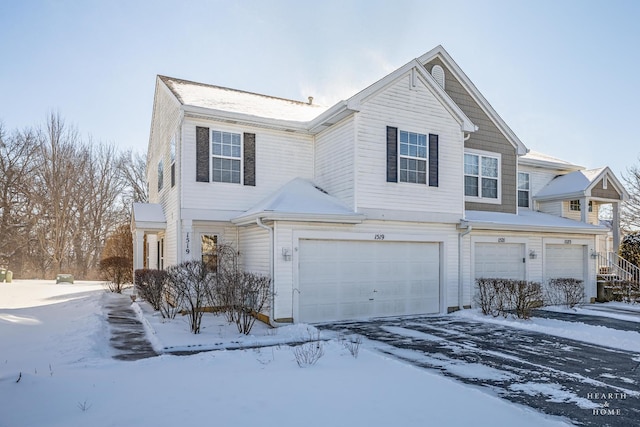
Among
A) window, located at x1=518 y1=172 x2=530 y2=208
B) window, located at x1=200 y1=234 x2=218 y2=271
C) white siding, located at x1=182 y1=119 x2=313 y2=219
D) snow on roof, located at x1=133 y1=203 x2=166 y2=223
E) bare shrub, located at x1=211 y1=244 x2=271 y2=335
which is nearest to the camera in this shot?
bare shrub, located at x1=211 y1=244 x2=271 y2=335

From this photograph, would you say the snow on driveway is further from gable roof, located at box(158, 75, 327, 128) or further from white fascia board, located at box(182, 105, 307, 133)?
gable roof, located at box(158, 75, 327, 128)

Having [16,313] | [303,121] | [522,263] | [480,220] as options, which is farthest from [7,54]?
[522,263]

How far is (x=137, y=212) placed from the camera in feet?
48.5

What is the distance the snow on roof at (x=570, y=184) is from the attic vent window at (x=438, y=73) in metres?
6.75

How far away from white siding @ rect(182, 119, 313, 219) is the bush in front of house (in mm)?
6193

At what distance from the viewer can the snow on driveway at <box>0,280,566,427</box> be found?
4.69 meters

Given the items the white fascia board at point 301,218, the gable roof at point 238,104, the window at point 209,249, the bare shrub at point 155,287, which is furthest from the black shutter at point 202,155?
the bare shrub at point 155,287

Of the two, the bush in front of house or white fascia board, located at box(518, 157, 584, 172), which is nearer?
the bush in front of house

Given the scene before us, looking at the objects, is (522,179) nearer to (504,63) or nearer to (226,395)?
(504,63)

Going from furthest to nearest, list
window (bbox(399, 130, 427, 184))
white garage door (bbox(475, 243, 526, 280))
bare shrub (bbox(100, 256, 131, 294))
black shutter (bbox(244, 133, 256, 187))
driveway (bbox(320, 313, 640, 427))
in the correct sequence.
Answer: bare shrub (bbox(100, 256, 131, 294)) < white garage door (bbox(475, 243, 526, 280)) < black shutter (bbox(244, 133, 256, 187)) < window (bbox(399, 130, 427, 184)) < driveway (bbox(320, 313, 640, 427))

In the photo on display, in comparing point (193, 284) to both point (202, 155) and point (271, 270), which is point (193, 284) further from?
point (202, 155)

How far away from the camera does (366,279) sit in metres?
12.0

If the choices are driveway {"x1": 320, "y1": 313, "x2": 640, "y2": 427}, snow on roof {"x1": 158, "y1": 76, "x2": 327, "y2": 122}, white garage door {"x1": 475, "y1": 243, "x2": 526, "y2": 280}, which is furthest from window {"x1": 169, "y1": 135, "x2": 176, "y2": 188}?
white garage door {"x1": 475, "y1": 243, "x2": 526, "y2": 280}

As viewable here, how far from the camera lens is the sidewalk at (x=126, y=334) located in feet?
25.7
